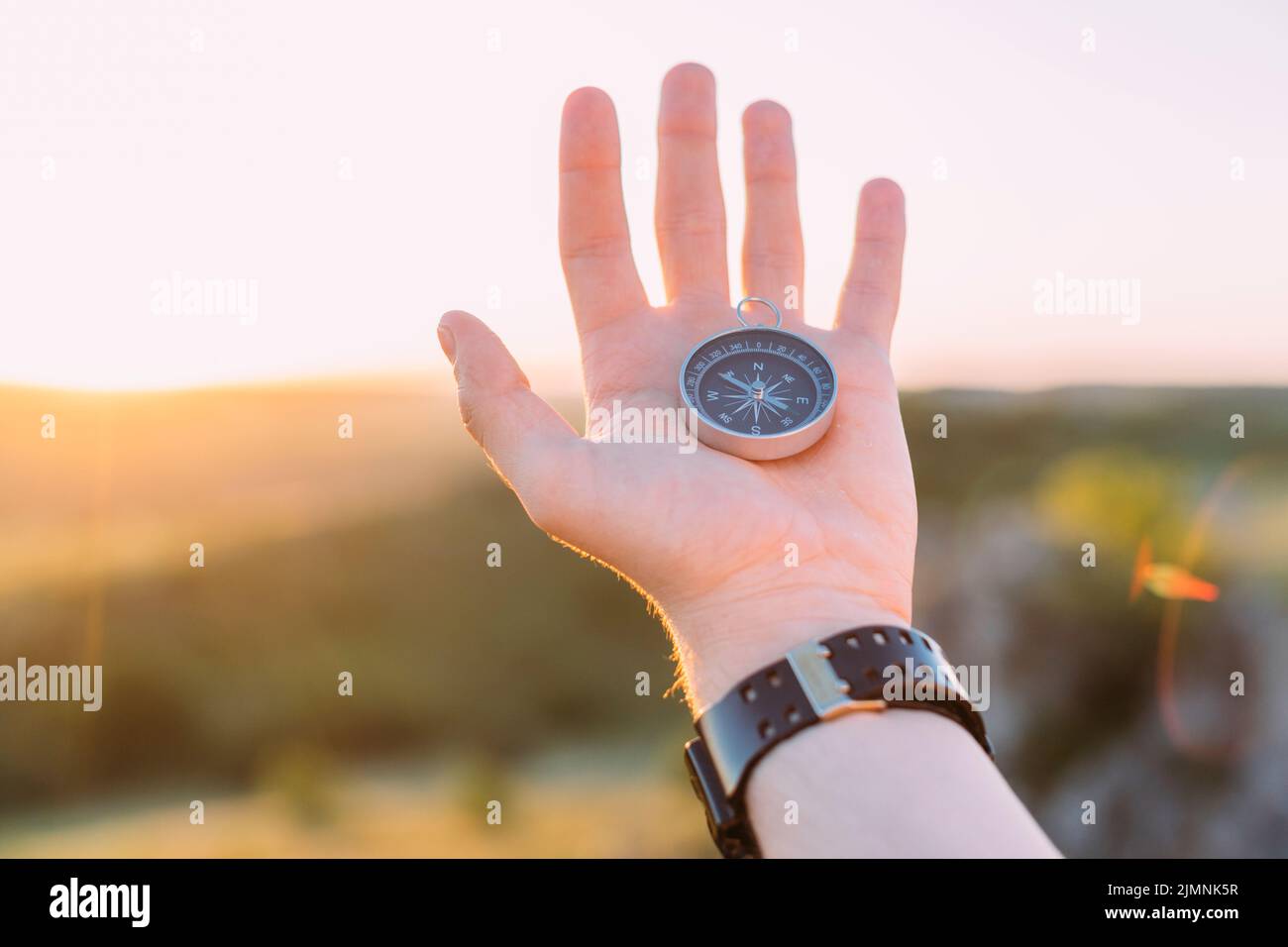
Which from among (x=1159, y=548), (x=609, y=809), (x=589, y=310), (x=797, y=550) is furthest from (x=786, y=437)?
(x=1159, y=548)

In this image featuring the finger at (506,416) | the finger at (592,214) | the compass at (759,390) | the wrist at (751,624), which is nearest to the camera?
the wrist at (751,624)

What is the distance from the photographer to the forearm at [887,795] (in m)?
2.14

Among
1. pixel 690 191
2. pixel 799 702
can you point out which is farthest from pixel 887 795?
pixel 690 191

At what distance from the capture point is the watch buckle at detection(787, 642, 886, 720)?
2.38 m

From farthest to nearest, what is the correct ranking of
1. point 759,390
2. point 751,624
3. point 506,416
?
point 759,390, point 506,416, point 751,624

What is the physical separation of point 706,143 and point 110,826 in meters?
9.44

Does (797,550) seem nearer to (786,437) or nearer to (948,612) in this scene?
(786,437)

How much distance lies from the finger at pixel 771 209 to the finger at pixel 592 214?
77cm

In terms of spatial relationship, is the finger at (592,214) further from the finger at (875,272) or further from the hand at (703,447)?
the finger at (875,272)

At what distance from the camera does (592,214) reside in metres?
3.91

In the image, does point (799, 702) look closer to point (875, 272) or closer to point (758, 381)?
point (758, 381)

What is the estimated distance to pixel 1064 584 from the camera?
33.0ft

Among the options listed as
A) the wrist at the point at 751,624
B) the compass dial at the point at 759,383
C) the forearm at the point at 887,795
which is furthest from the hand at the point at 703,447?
the forearm at the point at 887,795

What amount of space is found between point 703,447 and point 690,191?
60.0 inches
